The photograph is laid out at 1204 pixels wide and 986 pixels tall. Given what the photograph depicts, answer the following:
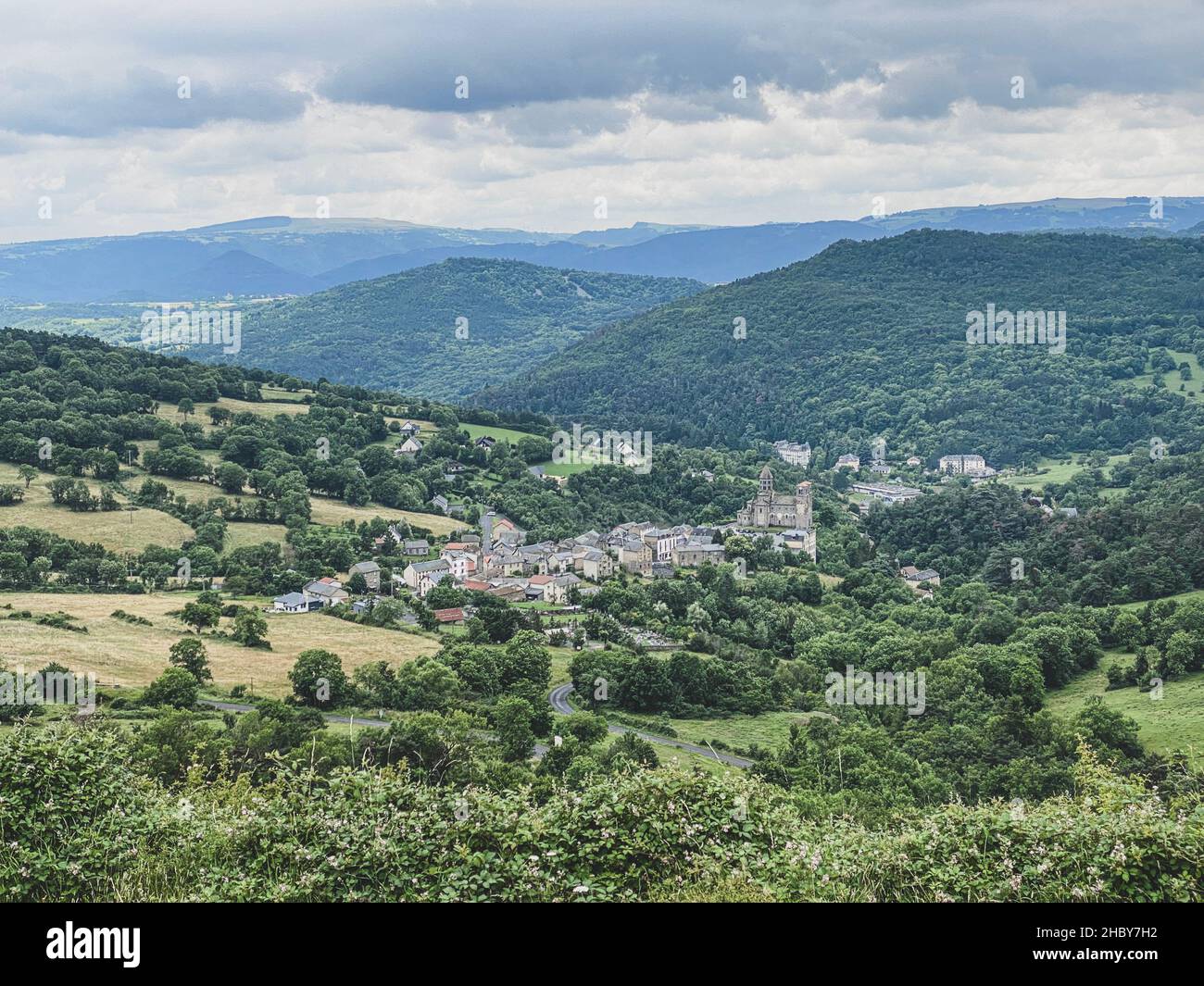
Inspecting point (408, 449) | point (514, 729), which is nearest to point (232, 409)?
point (408, 449)

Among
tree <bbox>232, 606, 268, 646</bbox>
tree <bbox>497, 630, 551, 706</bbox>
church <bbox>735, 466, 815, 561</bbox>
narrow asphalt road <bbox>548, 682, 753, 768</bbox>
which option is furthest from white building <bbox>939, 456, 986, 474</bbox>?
tree <bbox>232, 606, 268, 646</bbox>

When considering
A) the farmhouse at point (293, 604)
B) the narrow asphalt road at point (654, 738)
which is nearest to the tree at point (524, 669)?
the narrow asphalt road at point (654, 738)

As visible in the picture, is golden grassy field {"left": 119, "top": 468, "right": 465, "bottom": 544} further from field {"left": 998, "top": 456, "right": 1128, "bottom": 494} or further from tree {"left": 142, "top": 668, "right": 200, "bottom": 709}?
field {"left": 998, "top": 456, "right": 1128, "bottom": 494}

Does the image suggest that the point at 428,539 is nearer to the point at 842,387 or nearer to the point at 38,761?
the point at 38,761

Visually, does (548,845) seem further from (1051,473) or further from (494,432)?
(1051,473)

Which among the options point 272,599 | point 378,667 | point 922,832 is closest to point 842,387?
point 272,599
